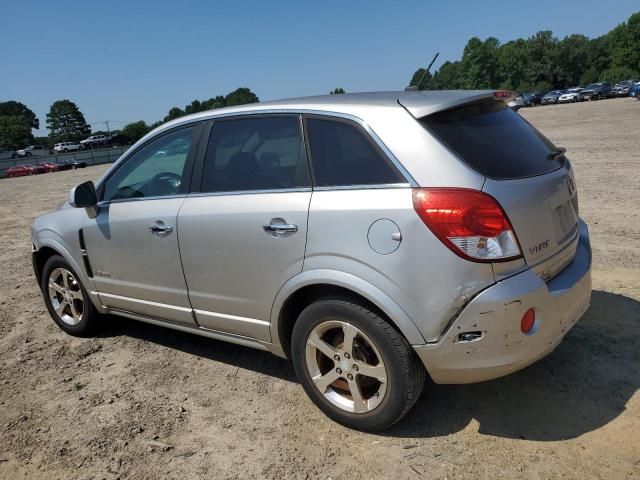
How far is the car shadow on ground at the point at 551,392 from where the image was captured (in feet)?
9.71

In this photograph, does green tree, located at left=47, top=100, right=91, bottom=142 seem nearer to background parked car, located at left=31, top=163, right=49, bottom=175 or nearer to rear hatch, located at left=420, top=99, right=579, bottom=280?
background parked car, located at left=31, top=163, right=49, bottom=175

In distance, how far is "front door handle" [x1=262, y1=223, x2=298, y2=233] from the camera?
2986 mm

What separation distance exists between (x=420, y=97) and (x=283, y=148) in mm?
857

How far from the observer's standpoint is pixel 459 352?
2592 mm

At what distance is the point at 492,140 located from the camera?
2.93m

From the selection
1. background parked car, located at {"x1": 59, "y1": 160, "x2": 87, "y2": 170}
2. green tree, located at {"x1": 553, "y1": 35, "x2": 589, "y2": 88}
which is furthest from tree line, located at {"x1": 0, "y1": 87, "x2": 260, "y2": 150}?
green tree, located at {"x1": 553, "y1": 35, "x2": 589, "y2": 88}

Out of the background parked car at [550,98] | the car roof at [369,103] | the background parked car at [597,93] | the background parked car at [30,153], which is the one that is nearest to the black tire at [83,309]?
the car roof at [369,103]

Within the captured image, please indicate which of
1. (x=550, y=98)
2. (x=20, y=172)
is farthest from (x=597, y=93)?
(x=20, y=172)

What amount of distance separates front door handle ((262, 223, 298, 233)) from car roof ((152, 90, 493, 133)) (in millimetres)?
687

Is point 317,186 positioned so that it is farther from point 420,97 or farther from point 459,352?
point 459,352

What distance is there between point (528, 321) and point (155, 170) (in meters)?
2.80

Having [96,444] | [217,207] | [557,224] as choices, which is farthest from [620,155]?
[96,444]

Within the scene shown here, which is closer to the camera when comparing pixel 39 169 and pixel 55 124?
pixel 39 169

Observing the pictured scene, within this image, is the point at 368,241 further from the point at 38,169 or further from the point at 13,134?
the point at 13,134
